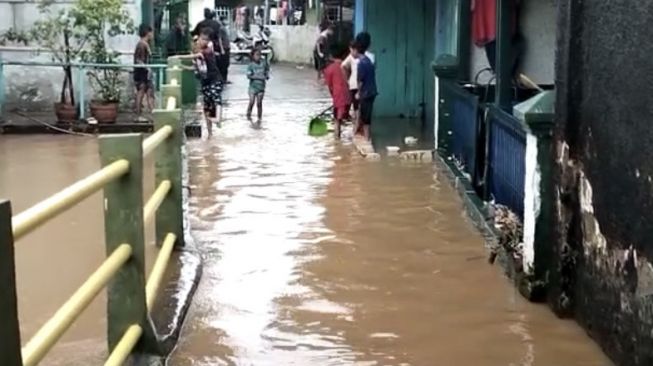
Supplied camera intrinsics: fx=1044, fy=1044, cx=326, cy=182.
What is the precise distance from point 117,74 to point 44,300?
10489 mm

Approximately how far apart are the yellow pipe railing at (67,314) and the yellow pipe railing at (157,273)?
0.57 meters

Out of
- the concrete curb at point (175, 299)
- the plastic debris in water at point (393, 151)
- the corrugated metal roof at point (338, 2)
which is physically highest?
the corrugated metal roof at point (338, 2)

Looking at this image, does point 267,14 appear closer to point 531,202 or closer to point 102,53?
point 102,53

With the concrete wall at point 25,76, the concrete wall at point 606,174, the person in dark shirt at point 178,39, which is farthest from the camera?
the person in dark shirt at point 178,39

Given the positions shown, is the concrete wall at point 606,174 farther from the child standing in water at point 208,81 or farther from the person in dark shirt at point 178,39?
the person in dark shirt at point 178,39

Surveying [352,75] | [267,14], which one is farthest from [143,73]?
[267,14]

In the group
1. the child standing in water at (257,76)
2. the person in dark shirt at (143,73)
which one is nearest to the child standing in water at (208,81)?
the child standing in water at (257,76)

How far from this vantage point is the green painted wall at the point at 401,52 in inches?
685

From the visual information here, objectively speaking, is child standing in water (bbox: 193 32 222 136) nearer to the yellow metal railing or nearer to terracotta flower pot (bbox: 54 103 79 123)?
terracotta flower pot (bbox: 54 103 79 123)

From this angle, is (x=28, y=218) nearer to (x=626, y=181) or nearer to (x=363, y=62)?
(x=626, y=181)

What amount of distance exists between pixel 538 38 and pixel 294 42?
25313 mm

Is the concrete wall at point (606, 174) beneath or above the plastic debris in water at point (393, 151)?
above

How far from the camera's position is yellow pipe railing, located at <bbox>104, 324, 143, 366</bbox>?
4.25 meters

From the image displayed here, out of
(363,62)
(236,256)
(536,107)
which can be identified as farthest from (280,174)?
(536,107)
